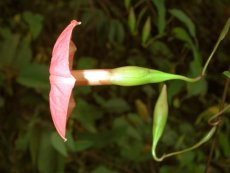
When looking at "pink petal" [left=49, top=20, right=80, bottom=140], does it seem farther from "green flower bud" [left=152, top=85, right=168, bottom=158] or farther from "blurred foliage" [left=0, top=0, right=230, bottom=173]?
"blurred foliage" [left=0, top=0, right=230, bottom=173]

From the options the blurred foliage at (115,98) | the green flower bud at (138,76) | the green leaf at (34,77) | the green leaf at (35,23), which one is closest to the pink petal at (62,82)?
the green flower bud at (138,76)

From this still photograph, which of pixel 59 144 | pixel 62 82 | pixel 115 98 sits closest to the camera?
pixel 62 82

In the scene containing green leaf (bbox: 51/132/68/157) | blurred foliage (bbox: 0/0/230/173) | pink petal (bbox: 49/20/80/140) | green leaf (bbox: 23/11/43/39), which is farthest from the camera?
green leaf (bbox: 23/11/43/39)

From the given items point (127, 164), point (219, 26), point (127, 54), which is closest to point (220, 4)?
point (219, 26)

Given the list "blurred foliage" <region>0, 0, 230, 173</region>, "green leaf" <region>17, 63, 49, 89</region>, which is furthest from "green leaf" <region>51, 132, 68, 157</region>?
"green leaf" <region>17, 63, 49, 89</region>

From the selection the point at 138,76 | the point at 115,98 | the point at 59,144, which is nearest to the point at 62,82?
the point at 138,76

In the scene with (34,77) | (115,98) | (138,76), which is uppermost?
(138,76)

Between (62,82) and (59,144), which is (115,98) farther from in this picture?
(62,82)
